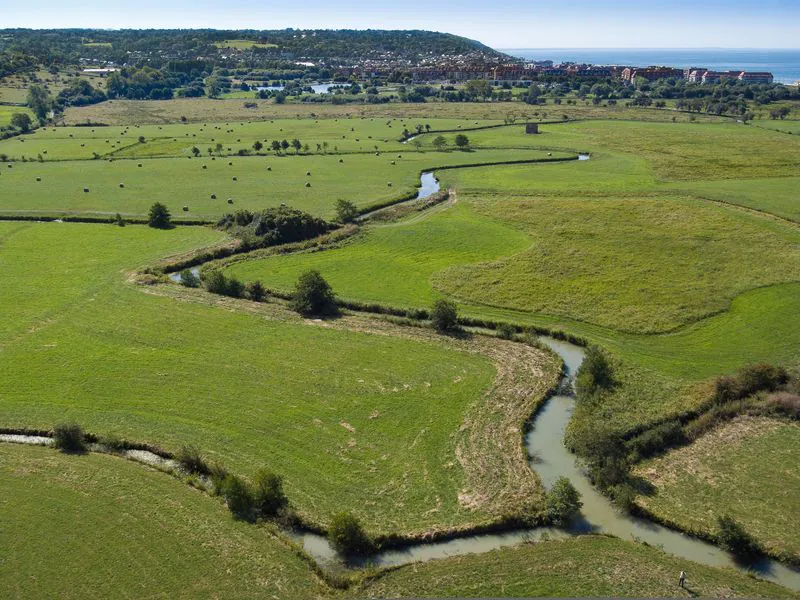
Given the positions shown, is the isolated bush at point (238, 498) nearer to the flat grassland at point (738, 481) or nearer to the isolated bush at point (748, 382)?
the flat grassland at point (738, 481)

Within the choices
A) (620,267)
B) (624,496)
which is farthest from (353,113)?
(624,496)

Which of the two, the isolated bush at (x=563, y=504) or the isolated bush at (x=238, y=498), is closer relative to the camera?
the isolated bush at (x=238, y=498)

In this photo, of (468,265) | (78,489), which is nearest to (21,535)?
(78,489)

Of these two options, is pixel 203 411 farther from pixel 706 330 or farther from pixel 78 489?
pixel 706 330

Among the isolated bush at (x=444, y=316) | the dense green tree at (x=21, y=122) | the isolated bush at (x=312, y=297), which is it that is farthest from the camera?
the dense green tree at (x=21, y=122)

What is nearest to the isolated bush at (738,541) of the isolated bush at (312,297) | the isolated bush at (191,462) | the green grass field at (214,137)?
the isolated bush at (191,462)

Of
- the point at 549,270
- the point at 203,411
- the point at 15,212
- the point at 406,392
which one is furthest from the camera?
the point at 15,212

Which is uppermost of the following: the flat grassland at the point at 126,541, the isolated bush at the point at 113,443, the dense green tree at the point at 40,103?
the dense green tree at the point at 40,103
